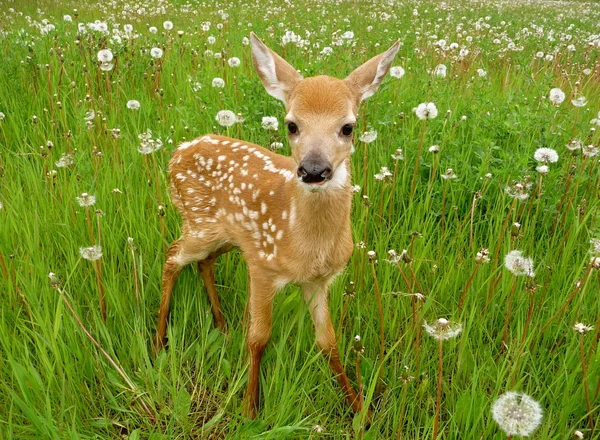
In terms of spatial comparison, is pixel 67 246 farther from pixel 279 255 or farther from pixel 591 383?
pixel 591 383

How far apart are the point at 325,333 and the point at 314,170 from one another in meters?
0.92

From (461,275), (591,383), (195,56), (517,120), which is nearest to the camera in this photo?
(591,383)

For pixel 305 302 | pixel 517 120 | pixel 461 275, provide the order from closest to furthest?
1. pixel 305 302
2. pixel 461 275
3. pixel 517 120

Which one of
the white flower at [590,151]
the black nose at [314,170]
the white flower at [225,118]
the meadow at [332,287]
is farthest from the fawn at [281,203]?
the white flower at [590,151]

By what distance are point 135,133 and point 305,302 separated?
2391mm

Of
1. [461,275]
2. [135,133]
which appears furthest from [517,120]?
[135,133]

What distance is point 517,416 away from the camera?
60.4 inches

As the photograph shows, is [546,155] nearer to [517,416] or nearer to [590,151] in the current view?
[590,151]

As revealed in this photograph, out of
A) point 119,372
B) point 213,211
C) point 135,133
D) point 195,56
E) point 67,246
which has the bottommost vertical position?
point 119,372

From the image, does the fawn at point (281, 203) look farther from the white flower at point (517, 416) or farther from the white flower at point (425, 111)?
the white flower at point (517, 416)

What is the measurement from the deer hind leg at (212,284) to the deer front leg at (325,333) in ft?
1.83

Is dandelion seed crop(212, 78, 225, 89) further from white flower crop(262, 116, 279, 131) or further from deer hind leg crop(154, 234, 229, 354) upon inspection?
deer hind leg crop(154, 234, 229, 354)

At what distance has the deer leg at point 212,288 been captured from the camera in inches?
112

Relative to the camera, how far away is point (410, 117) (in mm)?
4289
